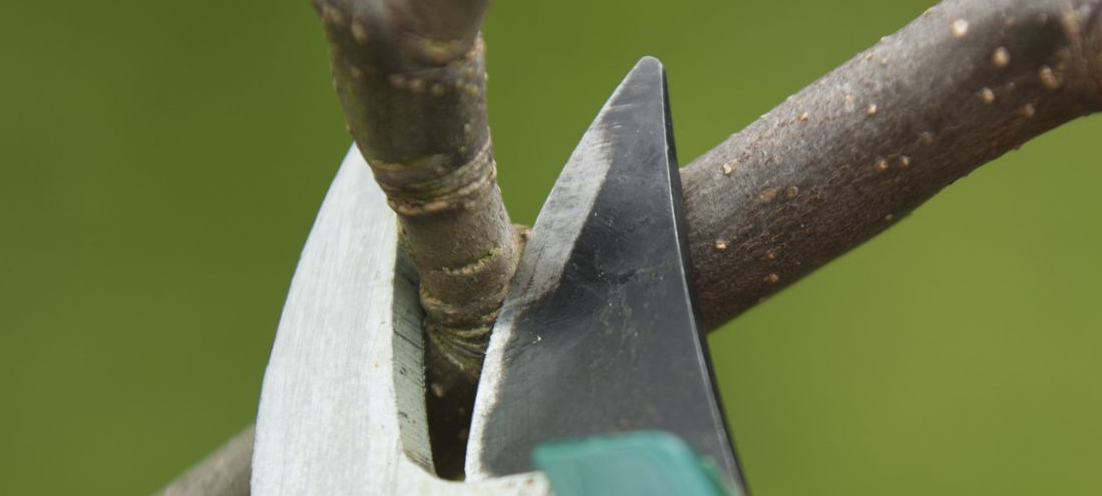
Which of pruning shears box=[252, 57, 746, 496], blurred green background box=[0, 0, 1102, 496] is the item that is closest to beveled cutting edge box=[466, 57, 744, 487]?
pruning shears box=[252, 57, 746, 496]

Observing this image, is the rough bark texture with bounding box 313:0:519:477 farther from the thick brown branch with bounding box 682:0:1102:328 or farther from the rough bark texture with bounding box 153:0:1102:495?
the thick brown branch with bounding box 682:0:1102:328

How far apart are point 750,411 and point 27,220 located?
3.73ft

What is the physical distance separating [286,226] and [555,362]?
56.6 inches

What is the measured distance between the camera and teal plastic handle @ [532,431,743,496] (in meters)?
0.48

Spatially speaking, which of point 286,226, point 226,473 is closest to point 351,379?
point 226,473

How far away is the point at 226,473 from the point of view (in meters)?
0.80

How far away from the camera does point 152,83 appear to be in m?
1.93

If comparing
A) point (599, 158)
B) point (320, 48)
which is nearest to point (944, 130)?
point (599, 158)

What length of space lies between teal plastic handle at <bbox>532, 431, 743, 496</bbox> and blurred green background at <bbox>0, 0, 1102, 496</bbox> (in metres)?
1.30

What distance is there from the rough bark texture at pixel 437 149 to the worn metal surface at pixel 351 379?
29 millimetres

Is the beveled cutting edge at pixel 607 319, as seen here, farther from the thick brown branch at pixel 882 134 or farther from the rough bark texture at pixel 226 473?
the rough bark texture at pixel 226 473

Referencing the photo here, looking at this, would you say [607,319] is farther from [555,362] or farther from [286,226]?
[286,226]

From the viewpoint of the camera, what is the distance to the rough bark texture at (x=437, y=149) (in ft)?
1.44

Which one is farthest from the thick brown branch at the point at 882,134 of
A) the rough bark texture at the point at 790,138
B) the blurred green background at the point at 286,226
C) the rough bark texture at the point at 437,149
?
the blurred green background at the point at 286,226
